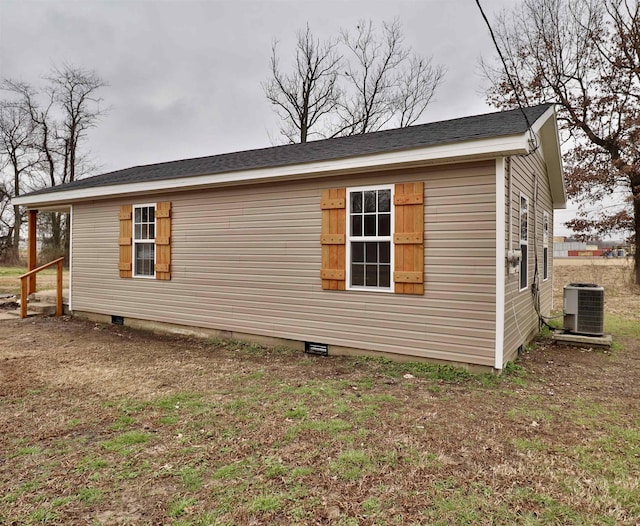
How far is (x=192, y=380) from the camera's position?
4.43 meters

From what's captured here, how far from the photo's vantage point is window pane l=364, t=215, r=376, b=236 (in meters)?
5.04

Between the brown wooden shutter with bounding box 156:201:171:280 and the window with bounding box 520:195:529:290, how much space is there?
5496mm

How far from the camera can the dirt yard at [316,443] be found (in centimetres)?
215

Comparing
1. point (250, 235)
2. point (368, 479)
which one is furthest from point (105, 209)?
point (368, 479)

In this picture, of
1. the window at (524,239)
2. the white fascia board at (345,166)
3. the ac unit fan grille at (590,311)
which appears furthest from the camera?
the ac unit fan grille at (590,311)

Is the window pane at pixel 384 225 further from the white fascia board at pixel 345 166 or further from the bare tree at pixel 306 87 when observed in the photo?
the bare tree at pixel 306 87

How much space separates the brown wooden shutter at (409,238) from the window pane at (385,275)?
113 mm

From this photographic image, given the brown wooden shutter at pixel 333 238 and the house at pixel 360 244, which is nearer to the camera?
the house at pixel 360 244

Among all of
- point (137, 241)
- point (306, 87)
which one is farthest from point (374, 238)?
point (306, 87)

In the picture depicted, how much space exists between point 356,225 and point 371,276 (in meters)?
0.68

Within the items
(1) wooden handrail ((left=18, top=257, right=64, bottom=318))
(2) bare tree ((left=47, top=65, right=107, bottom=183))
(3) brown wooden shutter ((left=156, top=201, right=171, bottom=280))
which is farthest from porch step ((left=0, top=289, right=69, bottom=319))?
(2) bare tree ((left=47, top=65, right=107, bottom=183))

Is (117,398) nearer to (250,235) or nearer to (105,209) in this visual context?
(250,235)

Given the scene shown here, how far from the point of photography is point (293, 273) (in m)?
5.71

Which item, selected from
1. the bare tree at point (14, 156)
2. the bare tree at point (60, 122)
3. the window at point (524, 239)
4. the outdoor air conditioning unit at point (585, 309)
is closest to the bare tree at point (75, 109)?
the bare tree at point (60, 122)
